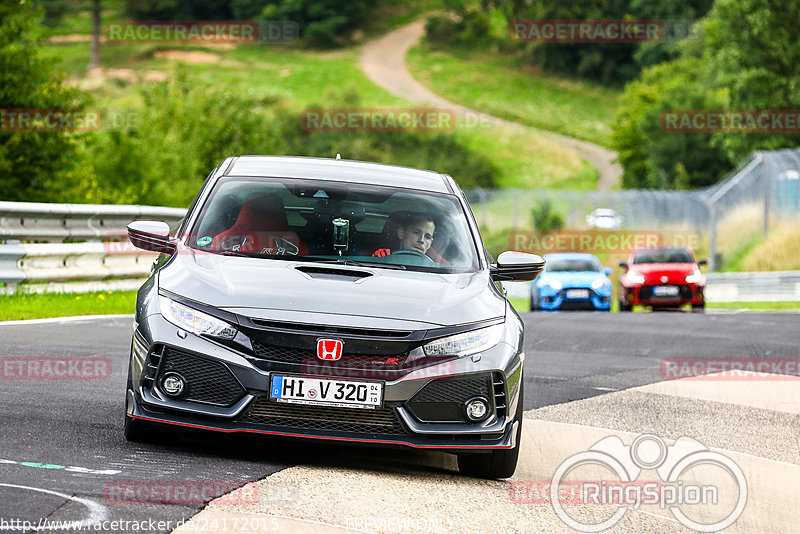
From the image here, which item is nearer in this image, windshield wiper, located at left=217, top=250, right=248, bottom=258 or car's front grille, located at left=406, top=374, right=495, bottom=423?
car's front grille, located at left=406, top=374, right=495, bottom=423

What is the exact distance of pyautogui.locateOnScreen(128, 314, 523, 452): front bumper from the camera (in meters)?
6.35

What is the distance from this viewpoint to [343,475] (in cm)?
640

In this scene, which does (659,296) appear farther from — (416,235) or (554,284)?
(416,235)

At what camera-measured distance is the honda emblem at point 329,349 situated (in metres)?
6.33

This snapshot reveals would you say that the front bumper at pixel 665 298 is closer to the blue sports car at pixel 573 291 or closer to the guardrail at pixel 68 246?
the blue sports car at pixel 573 291

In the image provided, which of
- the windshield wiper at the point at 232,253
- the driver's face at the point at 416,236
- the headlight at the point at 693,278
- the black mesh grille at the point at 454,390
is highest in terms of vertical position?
the driver's face at the point at 416,236

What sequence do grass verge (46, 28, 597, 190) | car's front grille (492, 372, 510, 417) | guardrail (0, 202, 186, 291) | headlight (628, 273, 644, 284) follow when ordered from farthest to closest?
grass verge (46, 28, 597, 190) → headlight (628, 273, 644, 284) → guardrail (0, 202, 186, 291) → car's front grille (492, 372, 510, 417)

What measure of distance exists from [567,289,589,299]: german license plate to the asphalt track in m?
10.2

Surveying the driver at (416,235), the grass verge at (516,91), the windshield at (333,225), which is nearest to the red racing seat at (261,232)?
the windshield at (333,225)

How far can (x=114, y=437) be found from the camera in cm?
698

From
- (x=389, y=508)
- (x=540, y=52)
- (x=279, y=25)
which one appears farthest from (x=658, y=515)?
(x=279, y=25)

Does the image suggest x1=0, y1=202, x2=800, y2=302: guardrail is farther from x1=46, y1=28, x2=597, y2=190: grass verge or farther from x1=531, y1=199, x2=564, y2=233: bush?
x1=46, y1=28, x2=597, y2=190: grass verge

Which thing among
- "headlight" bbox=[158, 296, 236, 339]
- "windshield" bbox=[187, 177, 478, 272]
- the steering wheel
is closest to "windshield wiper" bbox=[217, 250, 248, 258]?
"windshield" bbox=[187, 177, 478, 272]

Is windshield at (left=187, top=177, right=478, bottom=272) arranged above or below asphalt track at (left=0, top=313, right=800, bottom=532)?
above
